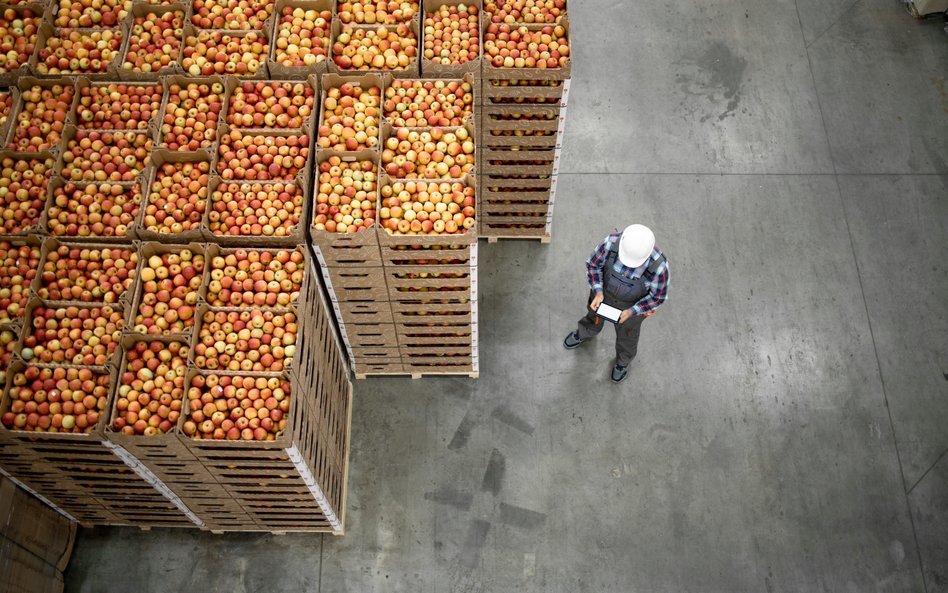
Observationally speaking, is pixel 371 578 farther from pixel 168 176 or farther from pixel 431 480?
pixel 168 176

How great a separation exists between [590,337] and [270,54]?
366 centimetres

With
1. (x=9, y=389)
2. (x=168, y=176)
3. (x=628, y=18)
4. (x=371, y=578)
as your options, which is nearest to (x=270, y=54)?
(x=168, y=176)

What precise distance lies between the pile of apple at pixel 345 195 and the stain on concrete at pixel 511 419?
91.6 inches

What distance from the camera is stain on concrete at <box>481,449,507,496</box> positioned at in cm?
638

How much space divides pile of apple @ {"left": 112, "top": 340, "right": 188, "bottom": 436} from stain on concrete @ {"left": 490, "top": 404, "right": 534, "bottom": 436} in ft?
9.27

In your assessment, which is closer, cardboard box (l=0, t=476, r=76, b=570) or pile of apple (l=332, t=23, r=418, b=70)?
cardboard box (l=0, t=476, r=76, b=570)

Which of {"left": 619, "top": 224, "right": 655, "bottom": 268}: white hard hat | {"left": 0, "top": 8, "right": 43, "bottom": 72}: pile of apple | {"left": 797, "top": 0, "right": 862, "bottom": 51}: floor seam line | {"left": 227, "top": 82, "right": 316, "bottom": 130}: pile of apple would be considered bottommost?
{"left": 797, "top": 0, "right": 862, "bottom": 51}: floor seam line

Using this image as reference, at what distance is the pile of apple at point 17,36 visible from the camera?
598 cm

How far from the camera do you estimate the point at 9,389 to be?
475cm

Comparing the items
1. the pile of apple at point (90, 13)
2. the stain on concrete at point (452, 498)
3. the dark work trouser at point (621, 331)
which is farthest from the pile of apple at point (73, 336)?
the dark work trouser at point (621, 331)

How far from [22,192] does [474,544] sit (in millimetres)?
4276

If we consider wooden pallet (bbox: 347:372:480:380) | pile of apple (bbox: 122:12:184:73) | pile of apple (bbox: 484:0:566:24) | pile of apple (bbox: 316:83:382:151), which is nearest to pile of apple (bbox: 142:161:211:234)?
pile of apple (bbox: 316:83:382:151)

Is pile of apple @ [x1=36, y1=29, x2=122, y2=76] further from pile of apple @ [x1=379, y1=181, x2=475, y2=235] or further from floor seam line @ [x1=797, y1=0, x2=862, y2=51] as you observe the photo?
floor seam line @ [x1=797, y1=0, x2=862, y2=51]

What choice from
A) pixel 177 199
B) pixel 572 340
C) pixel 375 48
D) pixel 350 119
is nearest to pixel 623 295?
pixel 572 340
